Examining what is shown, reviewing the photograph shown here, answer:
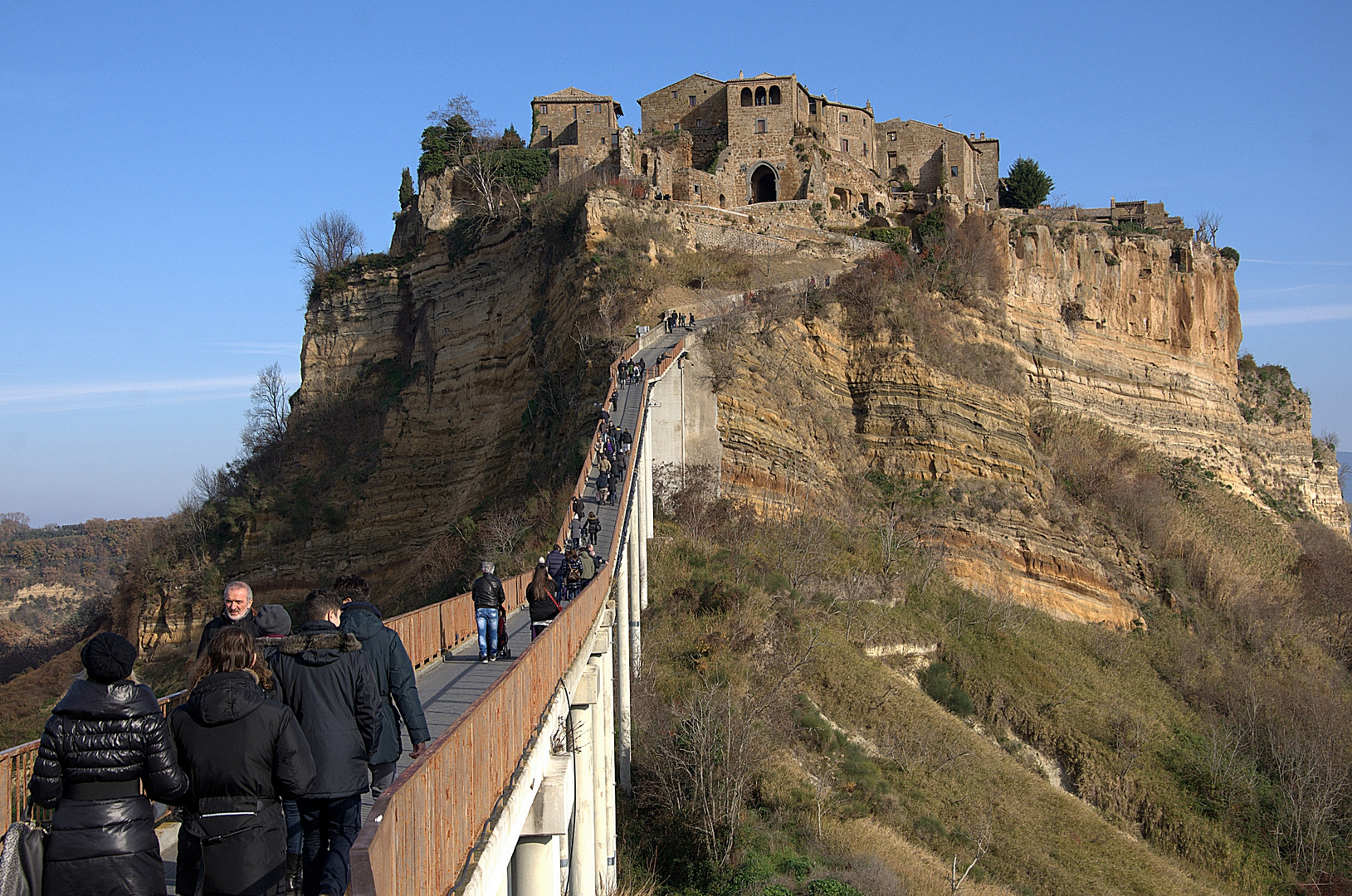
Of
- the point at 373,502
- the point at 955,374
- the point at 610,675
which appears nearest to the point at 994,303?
the point at 955,374

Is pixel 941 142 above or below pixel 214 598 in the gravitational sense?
above

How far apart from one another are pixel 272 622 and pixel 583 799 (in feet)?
29.4

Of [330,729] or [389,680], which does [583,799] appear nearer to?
[389,680]

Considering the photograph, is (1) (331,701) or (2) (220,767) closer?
(2) (220,767)

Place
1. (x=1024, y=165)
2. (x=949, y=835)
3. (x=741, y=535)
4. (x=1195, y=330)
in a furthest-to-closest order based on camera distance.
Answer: (x=1024, y=165) → (x=1195, y=330) → (x=741, y=535) → (x=949, y=835)

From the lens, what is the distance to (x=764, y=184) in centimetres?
5234

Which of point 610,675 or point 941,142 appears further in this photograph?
point 941,142

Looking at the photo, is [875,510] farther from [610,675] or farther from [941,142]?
[941,142]

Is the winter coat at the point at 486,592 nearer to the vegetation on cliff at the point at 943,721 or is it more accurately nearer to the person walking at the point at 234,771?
the person walking at the point at 234,771

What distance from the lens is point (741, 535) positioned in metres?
30.8

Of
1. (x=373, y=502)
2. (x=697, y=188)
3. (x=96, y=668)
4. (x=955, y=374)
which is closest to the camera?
(x=96, y=668)

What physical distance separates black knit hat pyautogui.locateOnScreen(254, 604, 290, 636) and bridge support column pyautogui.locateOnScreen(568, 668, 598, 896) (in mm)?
7162

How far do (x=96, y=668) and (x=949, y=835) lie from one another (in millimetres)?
21624

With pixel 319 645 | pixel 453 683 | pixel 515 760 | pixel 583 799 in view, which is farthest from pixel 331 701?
pixel 583 799
